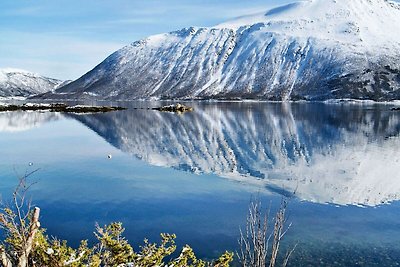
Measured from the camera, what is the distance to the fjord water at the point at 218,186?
26.3 metres

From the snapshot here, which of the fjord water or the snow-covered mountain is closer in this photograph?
the fjord water

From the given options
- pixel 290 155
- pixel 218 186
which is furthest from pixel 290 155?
pixel 218 186

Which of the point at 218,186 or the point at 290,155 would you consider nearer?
the point at 218,186

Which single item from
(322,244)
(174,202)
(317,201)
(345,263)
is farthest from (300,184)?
(345,263)

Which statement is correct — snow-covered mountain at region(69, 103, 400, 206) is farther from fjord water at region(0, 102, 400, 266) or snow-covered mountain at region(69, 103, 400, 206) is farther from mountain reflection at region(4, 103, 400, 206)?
fjord water at region(0, 102, 400, 266)

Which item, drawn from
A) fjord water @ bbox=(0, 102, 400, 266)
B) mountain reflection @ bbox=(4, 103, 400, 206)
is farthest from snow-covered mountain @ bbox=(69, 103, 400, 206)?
fjord water @ bbox=(0, 102, 400, 266)

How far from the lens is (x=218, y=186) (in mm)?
40562

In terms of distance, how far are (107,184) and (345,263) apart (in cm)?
2514

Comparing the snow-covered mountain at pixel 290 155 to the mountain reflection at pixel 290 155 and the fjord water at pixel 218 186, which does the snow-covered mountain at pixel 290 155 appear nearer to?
the mountain reflection at pixel 290 155

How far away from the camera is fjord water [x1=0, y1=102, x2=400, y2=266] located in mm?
26333

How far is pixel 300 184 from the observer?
4144 centimetres

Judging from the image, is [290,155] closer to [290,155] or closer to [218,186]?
[290,155]

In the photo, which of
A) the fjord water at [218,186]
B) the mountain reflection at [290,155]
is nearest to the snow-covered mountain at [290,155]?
the mountain reflection at [290,155]

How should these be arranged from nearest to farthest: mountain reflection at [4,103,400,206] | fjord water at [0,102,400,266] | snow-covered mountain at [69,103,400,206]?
fjord water at [0,102,400,266]
mountain reflection at [4,103,400,206]
snow-covered mountain at [69,103,400,206]
